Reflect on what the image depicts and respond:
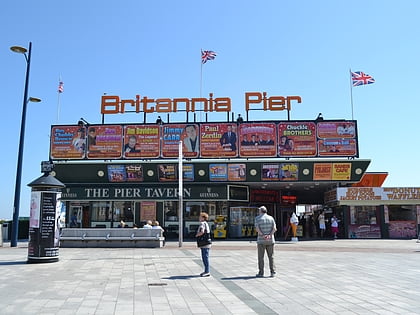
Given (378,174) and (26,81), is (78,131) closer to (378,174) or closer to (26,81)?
(26,81)

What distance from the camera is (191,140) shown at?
29.4 metres

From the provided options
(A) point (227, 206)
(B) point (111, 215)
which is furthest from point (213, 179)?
(B) point (111, 215)

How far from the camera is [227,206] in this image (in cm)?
2862

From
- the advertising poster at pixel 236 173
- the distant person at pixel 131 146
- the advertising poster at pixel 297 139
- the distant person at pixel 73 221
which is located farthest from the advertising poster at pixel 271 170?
the distant person at pixel 73 221

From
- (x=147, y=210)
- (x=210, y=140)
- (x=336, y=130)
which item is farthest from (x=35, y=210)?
(x=336, y=130)

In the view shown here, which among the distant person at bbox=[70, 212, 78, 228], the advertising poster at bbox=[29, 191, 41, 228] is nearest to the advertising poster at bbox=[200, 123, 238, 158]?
the distant person at bbox=[70, 212, 78, 228]

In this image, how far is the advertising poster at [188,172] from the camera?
28.4 m

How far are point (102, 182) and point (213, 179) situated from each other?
778 cm

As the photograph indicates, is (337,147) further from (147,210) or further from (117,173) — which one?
→ (117,173)

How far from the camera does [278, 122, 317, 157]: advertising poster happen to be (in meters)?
28.8

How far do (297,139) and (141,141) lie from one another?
1094cm

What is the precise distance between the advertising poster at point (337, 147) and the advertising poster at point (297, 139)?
55cm

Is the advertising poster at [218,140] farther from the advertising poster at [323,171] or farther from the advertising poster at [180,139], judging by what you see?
the advertising poster at [323,171]

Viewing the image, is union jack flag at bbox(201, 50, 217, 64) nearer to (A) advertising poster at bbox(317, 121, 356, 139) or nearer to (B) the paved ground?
(A) advertising poster at bbox(317, 121, 356, 139)
